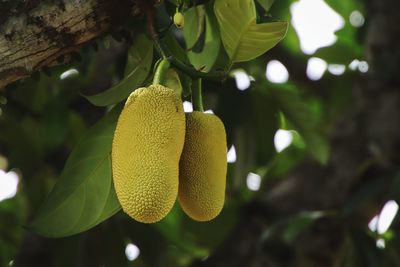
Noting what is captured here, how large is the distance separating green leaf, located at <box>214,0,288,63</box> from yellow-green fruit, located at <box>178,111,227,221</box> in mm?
100

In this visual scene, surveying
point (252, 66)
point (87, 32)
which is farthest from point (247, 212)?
point (87, 32)

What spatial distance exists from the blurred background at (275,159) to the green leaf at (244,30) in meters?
0.44

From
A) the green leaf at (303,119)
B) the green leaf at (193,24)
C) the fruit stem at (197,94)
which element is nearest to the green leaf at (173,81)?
the fruit stem at (197,94)

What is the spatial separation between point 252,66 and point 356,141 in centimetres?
41

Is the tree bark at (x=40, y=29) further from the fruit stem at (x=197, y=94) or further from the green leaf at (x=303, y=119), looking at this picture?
the green leaf at (x=303, y=119)

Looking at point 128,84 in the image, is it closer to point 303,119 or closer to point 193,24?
point 193,24

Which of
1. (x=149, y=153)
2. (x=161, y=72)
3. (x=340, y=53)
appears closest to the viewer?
(x=149, y=153)

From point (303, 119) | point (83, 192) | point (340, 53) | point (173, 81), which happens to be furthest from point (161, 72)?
point (340, 53)

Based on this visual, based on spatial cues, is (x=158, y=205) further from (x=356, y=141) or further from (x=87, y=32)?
(x=356, y=141)

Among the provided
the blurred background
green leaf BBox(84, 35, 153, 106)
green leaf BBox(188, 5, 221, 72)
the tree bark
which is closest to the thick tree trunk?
the blurred background

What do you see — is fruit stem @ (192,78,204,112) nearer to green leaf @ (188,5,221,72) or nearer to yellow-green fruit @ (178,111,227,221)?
yellow-green fruit @ (178,111,227,221)

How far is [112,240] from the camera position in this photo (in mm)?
1448

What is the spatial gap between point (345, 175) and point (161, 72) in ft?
3.99

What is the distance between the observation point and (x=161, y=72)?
0.86 metres
